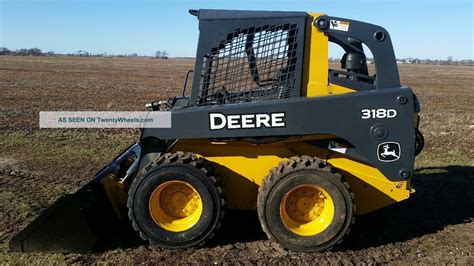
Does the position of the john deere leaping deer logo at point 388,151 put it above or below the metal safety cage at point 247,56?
below

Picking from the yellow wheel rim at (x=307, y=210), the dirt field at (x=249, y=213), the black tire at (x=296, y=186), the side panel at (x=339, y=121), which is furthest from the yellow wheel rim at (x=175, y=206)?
the yellow wheel rim at (x=307, y=210)

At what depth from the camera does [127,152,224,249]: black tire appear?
4.78 metres

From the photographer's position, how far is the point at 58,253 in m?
4.70

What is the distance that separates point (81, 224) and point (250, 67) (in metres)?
2.40

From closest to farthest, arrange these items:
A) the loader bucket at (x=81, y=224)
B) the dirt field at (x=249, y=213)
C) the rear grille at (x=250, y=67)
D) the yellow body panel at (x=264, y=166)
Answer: the loader bucket at (x=81, y=224) → the dirt field at (x=249, y=213) → the rear grille at (x=250, y=67) → the yellow body panel at (x=264, y=166)

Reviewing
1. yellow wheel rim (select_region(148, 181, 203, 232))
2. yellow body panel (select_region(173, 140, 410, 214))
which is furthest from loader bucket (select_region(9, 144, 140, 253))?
yellow body panel (select_region(173, 140, 410, 214))

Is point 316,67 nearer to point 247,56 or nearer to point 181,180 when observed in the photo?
point 247,56

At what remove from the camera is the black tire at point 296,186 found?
471cm

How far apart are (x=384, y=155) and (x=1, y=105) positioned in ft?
48.0

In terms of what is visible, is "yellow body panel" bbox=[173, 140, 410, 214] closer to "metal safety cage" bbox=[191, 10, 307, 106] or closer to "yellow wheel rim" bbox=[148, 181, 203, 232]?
"yellow wheel rim" bbox=[148, 181, 203, 232]

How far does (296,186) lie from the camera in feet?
15.6

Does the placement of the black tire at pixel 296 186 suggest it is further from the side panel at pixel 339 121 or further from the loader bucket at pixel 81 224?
the loader bucket at pixel 81 224

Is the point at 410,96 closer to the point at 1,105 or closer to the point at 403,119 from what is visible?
the point at 403,119

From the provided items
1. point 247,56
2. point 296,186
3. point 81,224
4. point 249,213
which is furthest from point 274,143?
point 81,224
